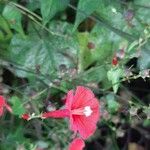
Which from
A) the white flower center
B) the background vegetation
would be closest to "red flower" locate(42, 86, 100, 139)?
the white flower center

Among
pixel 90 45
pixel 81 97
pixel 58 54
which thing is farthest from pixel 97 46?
pixel 81 97

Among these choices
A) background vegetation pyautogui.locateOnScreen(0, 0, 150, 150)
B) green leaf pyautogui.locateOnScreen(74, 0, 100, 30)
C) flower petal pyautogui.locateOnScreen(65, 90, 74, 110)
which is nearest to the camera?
flower petal pyautogui.locateOnScreen(65, 90, 74, 110)

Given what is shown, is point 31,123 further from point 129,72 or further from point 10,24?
point 129,72

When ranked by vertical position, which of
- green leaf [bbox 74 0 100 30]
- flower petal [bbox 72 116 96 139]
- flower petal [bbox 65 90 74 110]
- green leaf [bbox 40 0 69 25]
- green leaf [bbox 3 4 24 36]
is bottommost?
flower petal [bbox 72 116 96 139]

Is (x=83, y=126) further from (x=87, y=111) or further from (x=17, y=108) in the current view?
(x=17, y=108)

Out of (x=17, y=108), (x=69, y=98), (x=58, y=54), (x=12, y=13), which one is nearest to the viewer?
(x=69, y=98)

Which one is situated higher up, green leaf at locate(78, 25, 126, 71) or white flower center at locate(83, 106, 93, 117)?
green leaf at locate(78, 25, 126, 71)

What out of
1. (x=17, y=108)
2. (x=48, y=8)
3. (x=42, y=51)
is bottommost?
(x=17, y=108)

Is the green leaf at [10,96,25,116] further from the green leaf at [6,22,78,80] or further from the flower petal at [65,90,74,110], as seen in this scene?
the green leaf at [6,22,78,80]

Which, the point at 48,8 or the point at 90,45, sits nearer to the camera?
the point at 48,8
